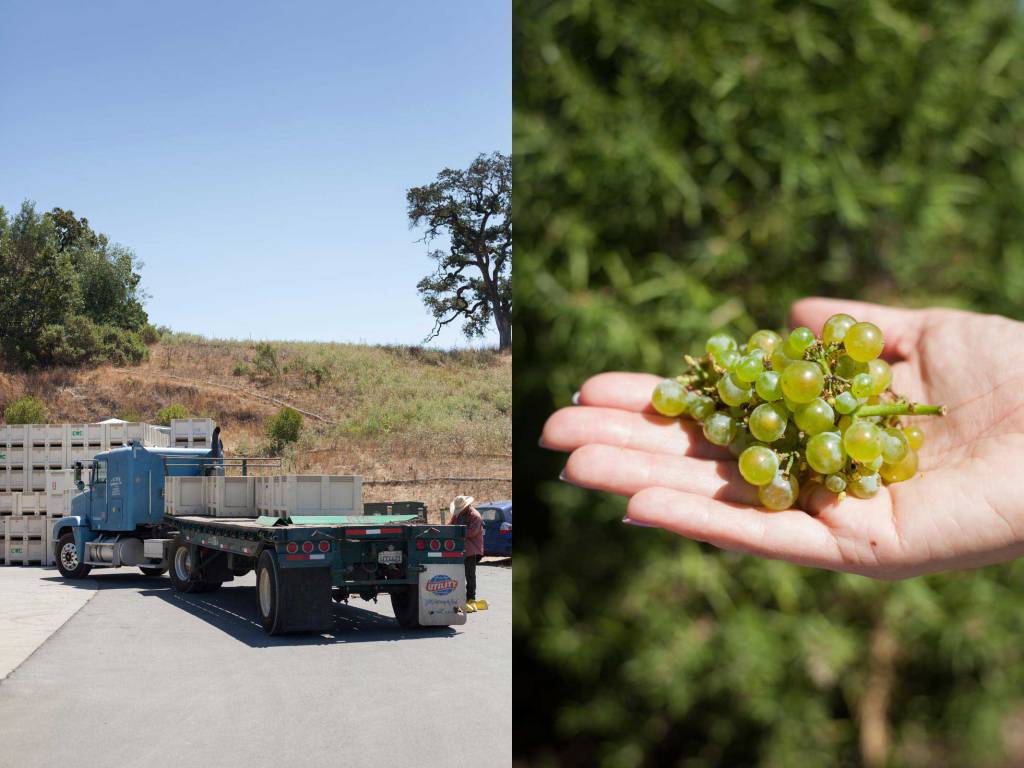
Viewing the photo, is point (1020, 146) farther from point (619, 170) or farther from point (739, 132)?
point (619, 170)

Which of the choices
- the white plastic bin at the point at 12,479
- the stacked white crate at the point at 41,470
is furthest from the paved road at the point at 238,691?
the white plastic bin at the point at 12,479

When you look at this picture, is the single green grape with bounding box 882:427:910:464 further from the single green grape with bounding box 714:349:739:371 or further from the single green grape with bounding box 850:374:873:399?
the single green grape with bounding box 714:349:739:371

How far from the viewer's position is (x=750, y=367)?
62.8 inches

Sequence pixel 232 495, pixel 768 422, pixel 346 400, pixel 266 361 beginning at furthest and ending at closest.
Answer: pixel 232 495 → pixel 346 400 → pixel 266 361 → pixel 768 422

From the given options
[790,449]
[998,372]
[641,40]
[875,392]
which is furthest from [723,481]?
[641,40]

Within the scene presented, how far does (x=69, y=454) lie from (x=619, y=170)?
148 cm

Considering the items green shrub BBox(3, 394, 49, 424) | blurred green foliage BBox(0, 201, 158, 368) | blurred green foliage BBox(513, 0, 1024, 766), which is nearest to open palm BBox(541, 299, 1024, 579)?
blurred green foliage BBox(513, 0, 1024, 766)

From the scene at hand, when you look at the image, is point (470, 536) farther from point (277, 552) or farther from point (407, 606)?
point (277, 552)

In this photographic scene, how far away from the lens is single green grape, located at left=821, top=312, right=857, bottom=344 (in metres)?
1.61

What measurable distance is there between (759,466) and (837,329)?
1.01ft

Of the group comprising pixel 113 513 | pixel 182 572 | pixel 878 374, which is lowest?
pixel 182 572

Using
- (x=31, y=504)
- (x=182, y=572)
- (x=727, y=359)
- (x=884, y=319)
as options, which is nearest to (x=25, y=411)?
(x=31, y=504)

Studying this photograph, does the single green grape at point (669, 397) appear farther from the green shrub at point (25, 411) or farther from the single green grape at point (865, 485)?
the green shrub at point (25, 411)

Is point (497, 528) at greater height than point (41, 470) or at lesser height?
lesser
